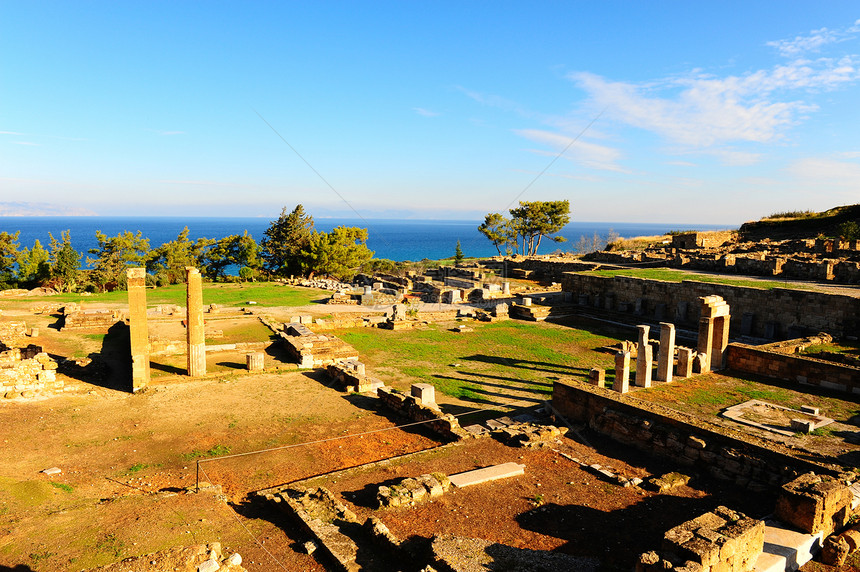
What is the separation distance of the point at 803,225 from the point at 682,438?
125 ft

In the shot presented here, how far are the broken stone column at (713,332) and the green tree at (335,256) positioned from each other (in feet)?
107

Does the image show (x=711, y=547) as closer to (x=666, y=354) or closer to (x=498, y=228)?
(x=666, y=354)

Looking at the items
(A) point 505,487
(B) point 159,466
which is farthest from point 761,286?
Answer: (B) point 159,466

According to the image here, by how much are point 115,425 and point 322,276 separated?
35.0 meters

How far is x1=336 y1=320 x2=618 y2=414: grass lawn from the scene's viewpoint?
1535 centimetres

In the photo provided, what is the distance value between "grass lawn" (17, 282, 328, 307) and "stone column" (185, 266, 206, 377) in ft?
47.9

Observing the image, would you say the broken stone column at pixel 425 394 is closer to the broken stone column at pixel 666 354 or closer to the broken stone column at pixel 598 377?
the broken stone column at pixel 598 377

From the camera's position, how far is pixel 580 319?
26453mm

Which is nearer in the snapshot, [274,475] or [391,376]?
[274,475]

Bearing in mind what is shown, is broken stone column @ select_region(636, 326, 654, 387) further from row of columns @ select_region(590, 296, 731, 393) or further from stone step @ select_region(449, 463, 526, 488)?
stone step @ select_region(449, 463, 526, 488)

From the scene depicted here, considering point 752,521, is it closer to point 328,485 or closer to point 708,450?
point 708,450

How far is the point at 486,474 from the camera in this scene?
9.20 m

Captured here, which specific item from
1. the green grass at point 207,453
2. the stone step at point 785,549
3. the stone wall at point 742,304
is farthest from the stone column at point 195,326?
the stone wall at point 742,304

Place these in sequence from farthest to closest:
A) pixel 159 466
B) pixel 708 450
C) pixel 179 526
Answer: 1. pixel 159 466
2. pixel 708 450
3. pixel 179 526
